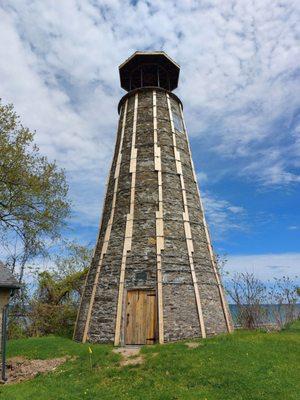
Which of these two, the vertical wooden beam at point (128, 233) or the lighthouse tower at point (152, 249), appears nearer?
the vertical wooden beam at point (128, 233)

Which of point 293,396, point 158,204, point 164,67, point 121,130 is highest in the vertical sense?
point 164,67

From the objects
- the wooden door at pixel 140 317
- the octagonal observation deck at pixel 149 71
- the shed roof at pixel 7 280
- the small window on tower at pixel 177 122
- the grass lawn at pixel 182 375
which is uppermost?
the octagonal observation deck at pixel 149 71

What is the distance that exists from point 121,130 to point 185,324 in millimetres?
12765

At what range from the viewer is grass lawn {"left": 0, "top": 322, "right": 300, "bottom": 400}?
9867 mm

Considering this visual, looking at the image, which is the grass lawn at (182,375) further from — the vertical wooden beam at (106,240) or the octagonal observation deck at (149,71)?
the octagonal observation deck at (149,71)

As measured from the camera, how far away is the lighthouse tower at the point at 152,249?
16547mm

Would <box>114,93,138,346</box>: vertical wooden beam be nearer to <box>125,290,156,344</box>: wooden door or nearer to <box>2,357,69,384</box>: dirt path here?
<box>125,290,156,344</box>: wooden door

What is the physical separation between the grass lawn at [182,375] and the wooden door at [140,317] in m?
1.45

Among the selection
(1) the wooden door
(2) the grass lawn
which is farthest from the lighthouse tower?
Result: (2) the grass lawn

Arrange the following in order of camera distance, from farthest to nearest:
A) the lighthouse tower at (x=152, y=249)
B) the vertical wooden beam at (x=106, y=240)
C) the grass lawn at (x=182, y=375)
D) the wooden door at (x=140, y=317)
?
the vertical wooden beam at (x=106, y=240), the lighthouse tower at (x=152, y=249), the wooden door at (x=140, y=317), the grass lawn at (x=182, y=375)

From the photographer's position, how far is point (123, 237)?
60.0 ft

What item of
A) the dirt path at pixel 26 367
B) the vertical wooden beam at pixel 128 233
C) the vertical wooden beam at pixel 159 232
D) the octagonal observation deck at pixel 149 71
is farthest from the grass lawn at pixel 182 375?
the octagonal observation deck at pixel 149 71

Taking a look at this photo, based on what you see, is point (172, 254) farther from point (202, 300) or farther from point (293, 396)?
point (293, 396)

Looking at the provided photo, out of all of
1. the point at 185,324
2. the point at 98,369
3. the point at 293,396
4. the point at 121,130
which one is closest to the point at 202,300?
the point at 185,324
